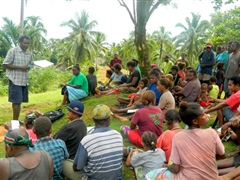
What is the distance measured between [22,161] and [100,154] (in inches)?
41.8

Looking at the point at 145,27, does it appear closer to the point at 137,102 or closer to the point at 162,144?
the point at 137,102

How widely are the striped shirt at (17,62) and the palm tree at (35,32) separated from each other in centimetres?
3575

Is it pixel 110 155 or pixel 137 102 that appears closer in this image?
pixel 110 155

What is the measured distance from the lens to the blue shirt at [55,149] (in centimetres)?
341

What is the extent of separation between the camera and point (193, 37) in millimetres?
36500

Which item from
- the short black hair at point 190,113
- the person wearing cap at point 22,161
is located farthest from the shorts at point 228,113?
the person wearing cap at point 22,161

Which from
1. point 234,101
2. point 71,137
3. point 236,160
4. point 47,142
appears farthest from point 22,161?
point 234,101

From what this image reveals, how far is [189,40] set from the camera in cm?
3638

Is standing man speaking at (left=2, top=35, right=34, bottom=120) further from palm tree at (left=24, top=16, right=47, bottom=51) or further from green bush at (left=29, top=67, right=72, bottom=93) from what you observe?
palm tree at (left=24, top=16, right=47, bottom=51)

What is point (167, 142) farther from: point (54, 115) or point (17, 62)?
point (54, 115)

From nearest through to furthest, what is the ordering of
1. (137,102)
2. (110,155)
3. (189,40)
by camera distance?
(110,155), (137,102), (189,40)

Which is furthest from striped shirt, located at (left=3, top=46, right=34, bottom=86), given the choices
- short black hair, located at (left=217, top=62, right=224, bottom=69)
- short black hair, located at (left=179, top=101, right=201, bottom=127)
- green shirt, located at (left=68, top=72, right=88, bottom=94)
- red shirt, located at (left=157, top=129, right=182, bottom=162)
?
short black hair, located at (left=217, top=62, right=224, bottom=69)

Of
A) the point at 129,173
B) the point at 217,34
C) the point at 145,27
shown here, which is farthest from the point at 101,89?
the point at 217,34

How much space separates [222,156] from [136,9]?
8323mm
